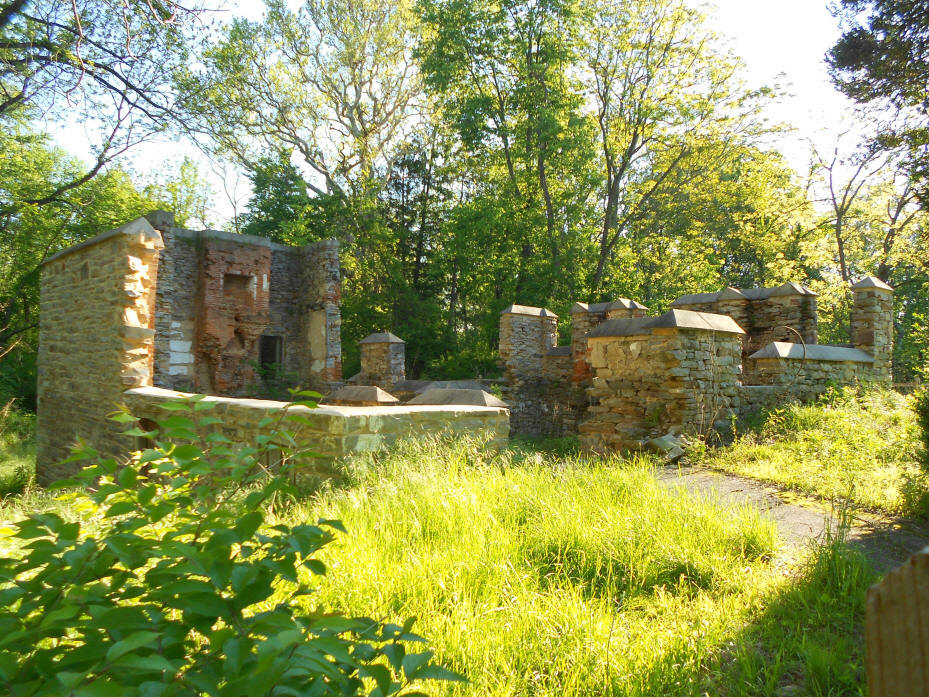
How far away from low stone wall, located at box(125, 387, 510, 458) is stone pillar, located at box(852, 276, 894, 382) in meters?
9.80

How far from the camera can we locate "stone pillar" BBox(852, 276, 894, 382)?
474 inches

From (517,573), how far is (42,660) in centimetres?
238

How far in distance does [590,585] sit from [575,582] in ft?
0.30

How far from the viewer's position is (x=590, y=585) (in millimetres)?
3430

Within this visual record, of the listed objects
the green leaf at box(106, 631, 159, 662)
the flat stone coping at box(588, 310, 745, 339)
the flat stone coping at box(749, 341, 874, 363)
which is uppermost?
the flat stone coping at box(588, 310, 745, 339)

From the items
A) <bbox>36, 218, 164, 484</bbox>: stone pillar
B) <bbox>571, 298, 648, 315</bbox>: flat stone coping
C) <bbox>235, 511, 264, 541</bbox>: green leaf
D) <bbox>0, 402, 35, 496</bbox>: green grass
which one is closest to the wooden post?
<bbox>235, 511, 264, 541</bbox>: green leaf

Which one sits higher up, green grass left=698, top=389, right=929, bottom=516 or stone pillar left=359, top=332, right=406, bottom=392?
stone pillar left=359, top=332, right=406, bottom=392

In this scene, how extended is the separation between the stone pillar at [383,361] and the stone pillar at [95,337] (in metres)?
6.76

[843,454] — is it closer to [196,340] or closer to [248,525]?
[248,525]

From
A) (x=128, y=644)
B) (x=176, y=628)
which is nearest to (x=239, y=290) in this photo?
(x=176, y=628)

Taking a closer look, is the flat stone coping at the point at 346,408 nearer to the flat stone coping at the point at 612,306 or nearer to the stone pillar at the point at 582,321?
the flat stone coping at the point at 612,306

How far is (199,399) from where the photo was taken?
2.47 m

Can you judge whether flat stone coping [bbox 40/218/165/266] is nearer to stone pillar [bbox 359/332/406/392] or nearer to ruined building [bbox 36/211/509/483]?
ruined building [bbox 36/211/509/483]

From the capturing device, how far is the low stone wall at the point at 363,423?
5.05 metres
